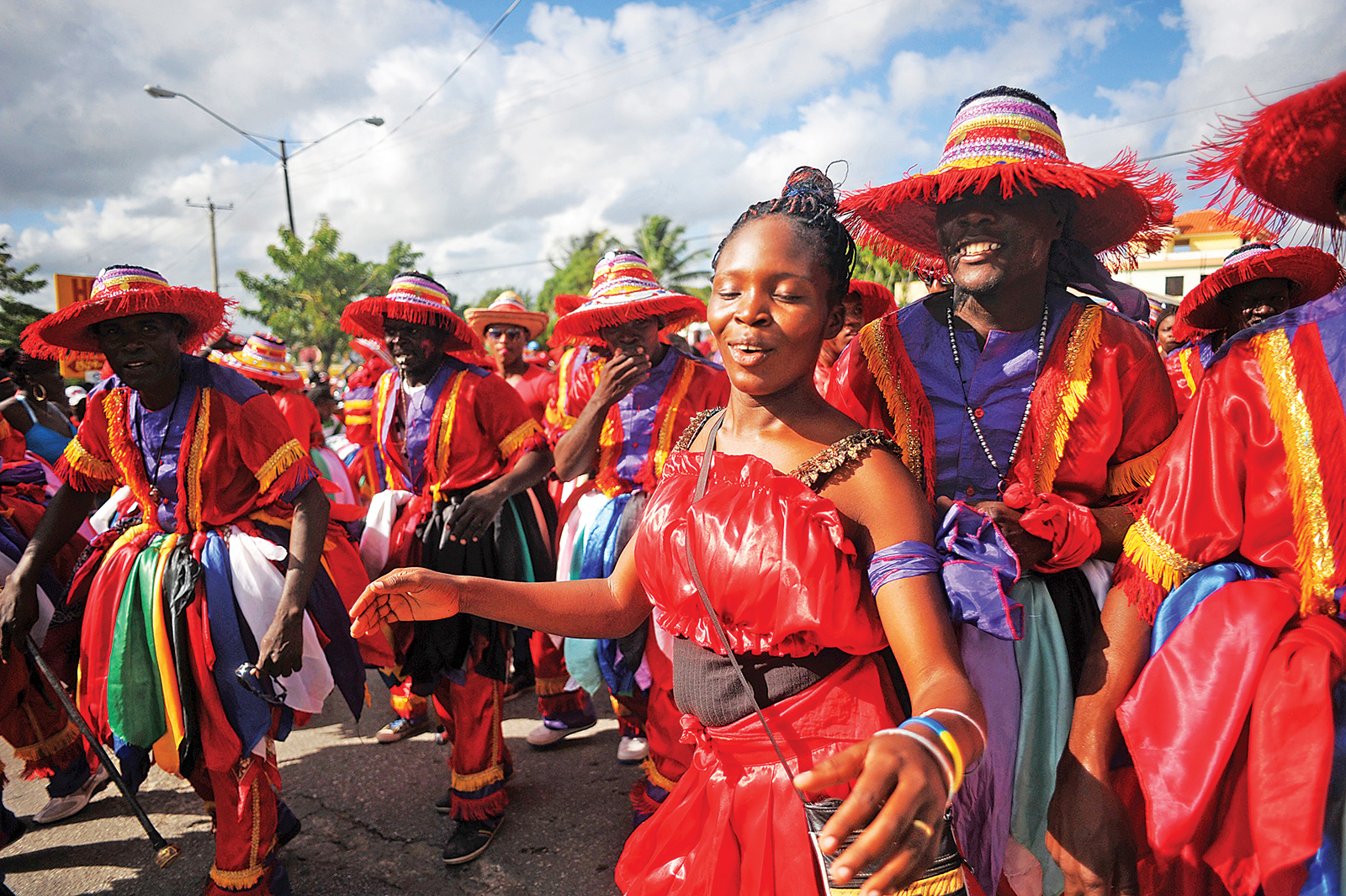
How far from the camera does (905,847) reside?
0.95 metres

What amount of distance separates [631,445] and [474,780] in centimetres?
166

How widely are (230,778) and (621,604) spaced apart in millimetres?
Answer: 2044

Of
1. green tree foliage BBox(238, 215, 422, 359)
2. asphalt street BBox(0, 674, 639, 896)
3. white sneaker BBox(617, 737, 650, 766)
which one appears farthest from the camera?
green tree foliage BBox(238, 215, 422, 359)

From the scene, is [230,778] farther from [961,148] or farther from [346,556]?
[961,148]

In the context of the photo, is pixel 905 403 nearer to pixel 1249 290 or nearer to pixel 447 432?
pixel 447 432

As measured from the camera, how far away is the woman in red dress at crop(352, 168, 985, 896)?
1376mm

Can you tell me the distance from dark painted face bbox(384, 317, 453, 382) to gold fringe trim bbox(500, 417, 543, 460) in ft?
1.56

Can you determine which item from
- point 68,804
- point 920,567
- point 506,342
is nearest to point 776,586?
point 920,567

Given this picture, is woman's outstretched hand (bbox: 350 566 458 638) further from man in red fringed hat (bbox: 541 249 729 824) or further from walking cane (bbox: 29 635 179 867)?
walking cane (bbox: 29 635 179 867)

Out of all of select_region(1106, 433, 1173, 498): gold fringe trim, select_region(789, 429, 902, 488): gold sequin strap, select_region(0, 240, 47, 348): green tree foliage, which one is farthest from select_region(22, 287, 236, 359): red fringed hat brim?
select_region(0, 240, 47, 348): green tree foliage

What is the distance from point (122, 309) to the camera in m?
2.80

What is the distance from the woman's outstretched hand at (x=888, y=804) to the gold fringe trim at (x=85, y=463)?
3.23 metres

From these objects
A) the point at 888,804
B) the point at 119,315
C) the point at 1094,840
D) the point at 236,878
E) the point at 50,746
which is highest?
the point at 119,315

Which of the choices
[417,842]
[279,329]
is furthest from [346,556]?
[279,329]
